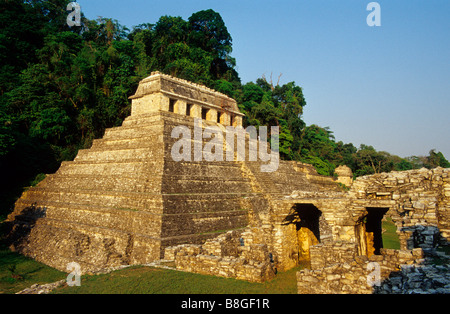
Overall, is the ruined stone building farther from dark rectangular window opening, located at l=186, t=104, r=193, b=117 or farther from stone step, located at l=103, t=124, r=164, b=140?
dark rectangular window opening, located at l=186, t=104, r=193, b=117

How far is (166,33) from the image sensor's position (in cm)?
3784

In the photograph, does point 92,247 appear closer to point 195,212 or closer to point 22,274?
point 22,274

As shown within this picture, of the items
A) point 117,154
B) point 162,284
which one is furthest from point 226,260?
point 117,154

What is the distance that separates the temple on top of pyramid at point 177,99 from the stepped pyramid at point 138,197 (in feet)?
0.26

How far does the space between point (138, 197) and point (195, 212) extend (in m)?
2.51

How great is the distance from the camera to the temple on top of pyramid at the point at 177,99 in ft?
63.5

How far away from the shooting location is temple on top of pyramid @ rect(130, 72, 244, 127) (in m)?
19.4

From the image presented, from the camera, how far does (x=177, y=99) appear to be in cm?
2009

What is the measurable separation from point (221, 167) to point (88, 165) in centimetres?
806
